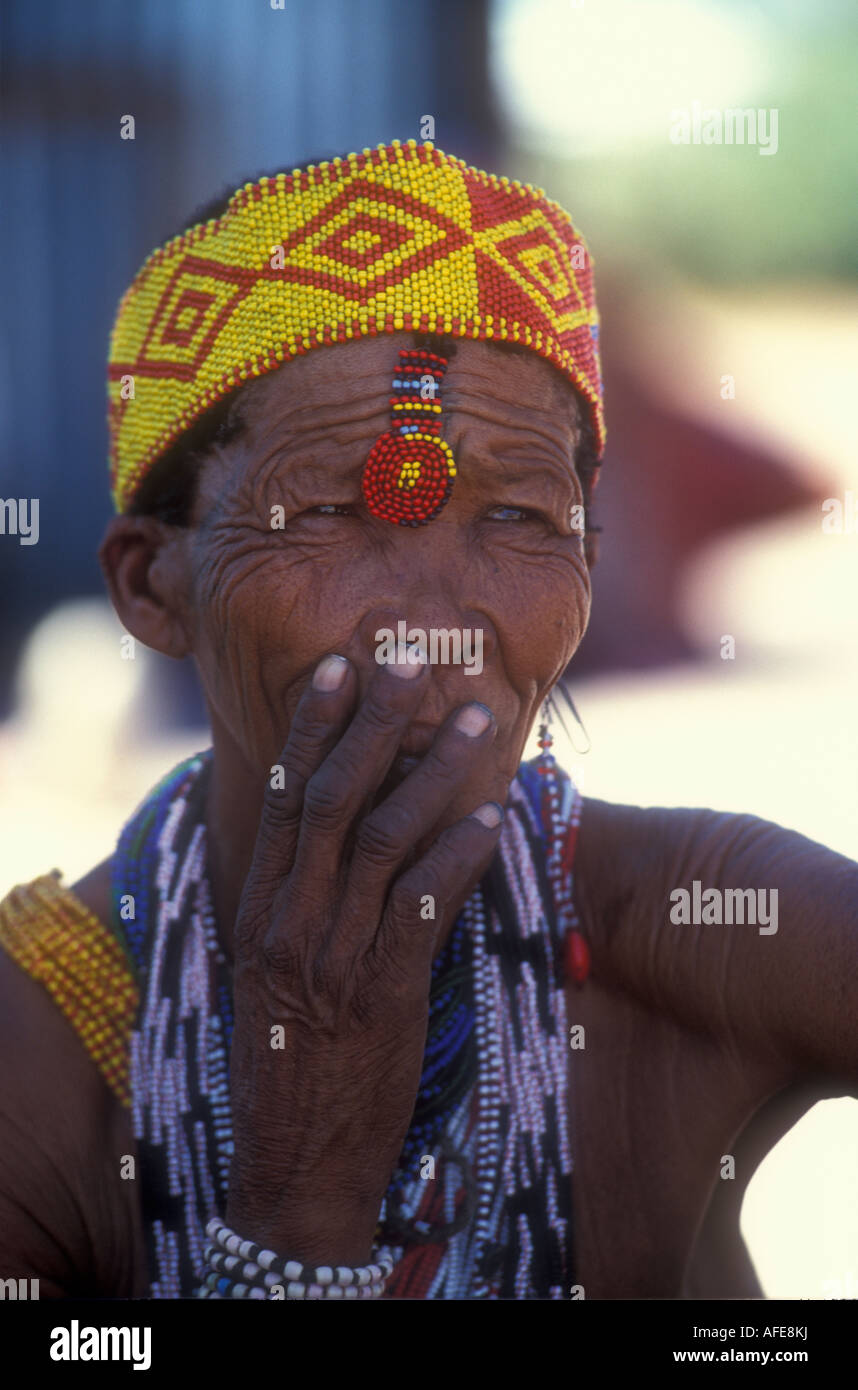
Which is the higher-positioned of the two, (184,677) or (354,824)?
(184,677)

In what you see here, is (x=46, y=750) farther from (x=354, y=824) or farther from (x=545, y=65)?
(x=354, y=824)

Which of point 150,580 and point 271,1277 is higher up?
point 150,580

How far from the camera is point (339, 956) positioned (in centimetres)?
200

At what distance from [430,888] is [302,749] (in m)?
0.29

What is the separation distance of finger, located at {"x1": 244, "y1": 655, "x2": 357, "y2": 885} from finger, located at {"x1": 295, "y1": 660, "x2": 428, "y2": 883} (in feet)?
0.12

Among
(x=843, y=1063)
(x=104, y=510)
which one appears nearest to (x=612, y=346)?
(x=104, y=510)

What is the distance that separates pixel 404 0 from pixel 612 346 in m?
1.98

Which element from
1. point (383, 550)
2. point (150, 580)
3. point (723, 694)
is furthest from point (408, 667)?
point (723, 694)

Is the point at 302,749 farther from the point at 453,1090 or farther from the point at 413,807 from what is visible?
the point at 453,1090

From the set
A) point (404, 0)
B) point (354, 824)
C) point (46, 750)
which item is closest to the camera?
point (354, 824)

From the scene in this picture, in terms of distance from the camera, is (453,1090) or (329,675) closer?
(329,675)

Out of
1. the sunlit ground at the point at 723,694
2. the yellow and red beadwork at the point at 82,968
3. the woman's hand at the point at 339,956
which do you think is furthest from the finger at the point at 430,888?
the sunlit ground at the point at 723,694

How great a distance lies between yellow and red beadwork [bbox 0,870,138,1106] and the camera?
7.93ft
